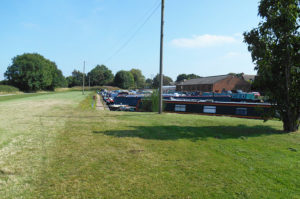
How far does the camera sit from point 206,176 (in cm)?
363

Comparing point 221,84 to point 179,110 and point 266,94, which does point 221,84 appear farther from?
point 266,94

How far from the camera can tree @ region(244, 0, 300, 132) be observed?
23.0 ft

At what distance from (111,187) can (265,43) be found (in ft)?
24.1

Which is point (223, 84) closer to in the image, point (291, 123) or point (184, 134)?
point (291, 123)

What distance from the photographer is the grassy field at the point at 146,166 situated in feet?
10.2

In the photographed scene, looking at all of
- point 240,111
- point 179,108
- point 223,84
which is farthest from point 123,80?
point 240,111

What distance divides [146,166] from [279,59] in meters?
6.60

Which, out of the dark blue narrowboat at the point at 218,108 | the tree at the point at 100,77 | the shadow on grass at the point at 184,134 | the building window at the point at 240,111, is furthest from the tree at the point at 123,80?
the shadow on grass at the point at 184,134

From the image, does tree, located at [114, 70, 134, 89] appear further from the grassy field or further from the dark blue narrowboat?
the grassy field

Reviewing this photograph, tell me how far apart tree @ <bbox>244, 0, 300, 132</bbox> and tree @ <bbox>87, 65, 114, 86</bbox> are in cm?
11430

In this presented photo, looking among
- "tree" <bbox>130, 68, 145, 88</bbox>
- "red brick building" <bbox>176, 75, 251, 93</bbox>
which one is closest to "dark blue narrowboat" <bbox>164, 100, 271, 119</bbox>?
"red brick building" <bbox>176, 75, 251, 93</bbox>

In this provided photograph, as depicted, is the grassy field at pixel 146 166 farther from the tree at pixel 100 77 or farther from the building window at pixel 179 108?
the tree at pixel 100 77

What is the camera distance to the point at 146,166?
4.04m

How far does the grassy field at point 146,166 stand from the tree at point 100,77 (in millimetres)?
114192
